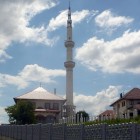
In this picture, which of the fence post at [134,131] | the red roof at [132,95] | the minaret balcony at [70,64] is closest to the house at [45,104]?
the minaret balcony at [70,64]

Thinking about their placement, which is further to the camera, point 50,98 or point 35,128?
point 50,98

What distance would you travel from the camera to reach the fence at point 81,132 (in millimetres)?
12859

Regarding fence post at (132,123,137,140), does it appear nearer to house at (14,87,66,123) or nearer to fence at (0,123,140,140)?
fence at (0,123,140,140)

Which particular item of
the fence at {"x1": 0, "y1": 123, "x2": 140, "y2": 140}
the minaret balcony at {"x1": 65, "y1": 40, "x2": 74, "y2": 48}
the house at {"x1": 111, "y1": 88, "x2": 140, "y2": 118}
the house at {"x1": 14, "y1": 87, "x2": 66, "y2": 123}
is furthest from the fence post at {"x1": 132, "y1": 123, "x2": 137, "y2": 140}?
the minaret balcony at {"x1": 65, "y1": 40, "x2": 74, "y2": 48}

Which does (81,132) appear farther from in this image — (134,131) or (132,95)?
(132,95)

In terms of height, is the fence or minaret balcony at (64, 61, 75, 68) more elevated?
minaret balcony at (64, 61, 75, 68)

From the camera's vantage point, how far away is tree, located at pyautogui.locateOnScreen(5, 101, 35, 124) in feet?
202

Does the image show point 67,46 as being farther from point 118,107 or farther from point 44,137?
point 44,137

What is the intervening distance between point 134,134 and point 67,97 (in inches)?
2797

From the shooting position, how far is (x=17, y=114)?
6181 cm

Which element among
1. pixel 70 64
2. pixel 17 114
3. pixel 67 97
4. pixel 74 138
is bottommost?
pixel 74 138

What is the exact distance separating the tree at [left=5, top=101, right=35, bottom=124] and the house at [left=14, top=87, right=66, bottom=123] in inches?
515

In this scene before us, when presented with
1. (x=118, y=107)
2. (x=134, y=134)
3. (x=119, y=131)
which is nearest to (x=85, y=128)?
(x=119, y=131)

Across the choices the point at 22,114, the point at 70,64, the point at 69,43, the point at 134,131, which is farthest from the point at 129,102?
the point at 134,131
